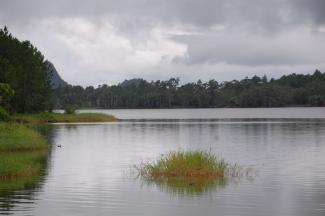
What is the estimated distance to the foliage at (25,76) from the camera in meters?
106

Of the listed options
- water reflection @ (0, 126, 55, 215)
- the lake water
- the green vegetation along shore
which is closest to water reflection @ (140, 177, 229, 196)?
the lake water

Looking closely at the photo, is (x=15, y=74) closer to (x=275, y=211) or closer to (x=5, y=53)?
(x=5, y=53)

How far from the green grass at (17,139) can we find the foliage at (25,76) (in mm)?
49470

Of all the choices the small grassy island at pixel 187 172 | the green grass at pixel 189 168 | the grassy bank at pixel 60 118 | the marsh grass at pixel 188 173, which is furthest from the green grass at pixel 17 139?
the grassy bank at pixel 60 118

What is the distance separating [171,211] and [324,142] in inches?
1627

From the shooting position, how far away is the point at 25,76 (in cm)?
10662

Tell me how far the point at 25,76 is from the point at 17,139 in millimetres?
59697

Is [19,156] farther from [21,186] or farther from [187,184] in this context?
[187,184]

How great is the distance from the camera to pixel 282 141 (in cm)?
6438

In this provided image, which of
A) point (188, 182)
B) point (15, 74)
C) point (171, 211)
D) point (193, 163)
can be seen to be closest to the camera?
point (171, 211)

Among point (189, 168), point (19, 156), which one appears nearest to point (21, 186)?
point (189, 168)

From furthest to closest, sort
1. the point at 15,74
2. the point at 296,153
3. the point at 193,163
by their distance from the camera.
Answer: the point at 15,74 < the point at 296,153 < the point at 193,163

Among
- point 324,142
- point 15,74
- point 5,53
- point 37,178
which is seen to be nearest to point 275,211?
point 37,178

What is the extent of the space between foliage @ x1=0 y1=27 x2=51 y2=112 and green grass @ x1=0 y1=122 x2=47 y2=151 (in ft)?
162
